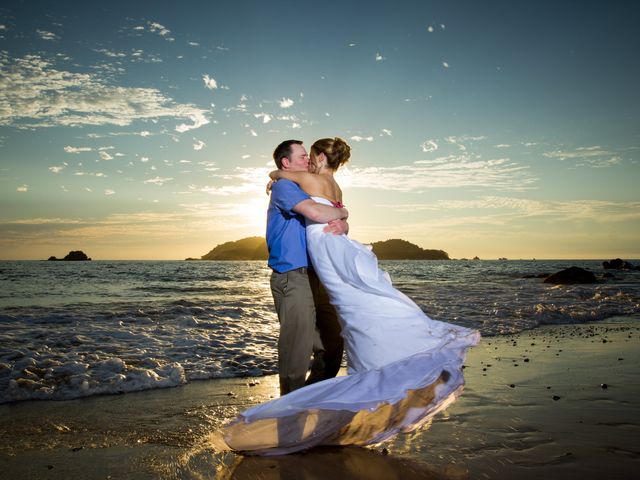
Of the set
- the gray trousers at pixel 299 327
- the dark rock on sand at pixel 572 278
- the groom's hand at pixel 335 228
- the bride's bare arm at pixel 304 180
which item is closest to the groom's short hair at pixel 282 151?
the bride's bare arm at pixel 304 180

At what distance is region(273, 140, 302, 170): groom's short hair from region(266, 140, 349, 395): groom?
0.01 m

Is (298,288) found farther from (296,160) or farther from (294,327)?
(296,160)

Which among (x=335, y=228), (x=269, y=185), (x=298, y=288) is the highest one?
(x=269, y=185)

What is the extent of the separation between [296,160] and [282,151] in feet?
0.58

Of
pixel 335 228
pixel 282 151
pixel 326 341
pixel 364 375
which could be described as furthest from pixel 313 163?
pixel 364 375

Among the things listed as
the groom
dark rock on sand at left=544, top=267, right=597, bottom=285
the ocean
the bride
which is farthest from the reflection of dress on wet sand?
dark rock on sand at left=544, top=267, right=597, bottom=285

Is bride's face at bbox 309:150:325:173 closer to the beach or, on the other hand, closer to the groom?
the groom

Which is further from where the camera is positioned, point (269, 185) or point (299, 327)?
point (269, 185)

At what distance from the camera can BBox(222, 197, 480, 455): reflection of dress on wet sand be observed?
3324 mm

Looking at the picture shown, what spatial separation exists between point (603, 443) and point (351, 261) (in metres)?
2.59

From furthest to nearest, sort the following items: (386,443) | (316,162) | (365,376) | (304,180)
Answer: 1. (316,162)
2. (304,180)
3. (386,443)
4. (365,376)

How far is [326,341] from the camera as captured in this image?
4.24 metres

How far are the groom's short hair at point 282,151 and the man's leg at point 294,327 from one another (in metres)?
1.13

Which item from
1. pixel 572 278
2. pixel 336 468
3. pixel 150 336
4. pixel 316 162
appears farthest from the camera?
pixel 572 278
